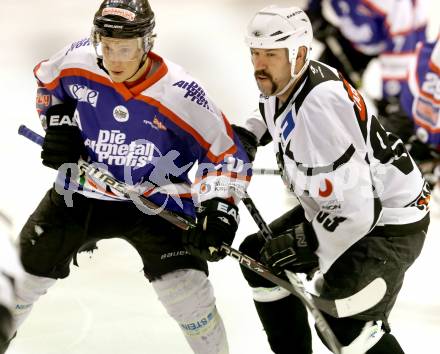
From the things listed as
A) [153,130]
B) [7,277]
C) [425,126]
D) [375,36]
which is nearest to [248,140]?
[153,130]

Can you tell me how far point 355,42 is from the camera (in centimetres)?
479

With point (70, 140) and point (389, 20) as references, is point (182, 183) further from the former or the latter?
point (389, 20)

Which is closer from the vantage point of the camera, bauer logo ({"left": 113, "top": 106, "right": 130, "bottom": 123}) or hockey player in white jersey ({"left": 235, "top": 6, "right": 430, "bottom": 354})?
hockey player in white jersey ({"left": 235, "top": 6, "right": 430, "bottom": 354})

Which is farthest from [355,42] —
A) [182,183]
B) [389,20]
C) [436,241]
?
[182,183]

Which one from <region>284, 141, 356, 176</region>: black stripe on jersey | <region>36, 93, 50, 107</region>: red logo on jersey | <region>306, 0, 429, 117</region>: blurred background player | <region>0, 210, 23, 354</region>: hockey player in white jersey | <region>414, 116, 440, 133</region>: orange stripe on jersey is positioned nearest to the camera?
<region>0, 210, 23, 354</region>: hockey player in white jersey

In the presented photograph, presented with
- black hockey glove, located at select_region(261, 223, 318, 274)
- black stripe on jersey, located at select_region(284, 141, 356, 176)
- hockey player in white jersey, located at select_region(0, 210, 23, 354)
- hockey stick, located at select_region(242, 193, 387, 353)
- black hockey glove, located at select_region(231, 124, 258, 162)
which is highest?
hockey player in white jersey, located at select_region(0, 210, 23, 354)

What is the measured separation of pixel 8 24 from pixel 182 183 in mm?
3718

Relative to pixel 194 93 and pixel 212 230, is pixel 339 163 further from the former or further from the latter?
pixel 194 93

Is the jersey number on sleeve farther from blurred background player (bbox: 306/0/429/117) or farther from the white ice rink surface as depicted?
blurred background player (bbox: 306/0/429/117)

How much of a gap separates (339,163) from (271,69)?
320mm

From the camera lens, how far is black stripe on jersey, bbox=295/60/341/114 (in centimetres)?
238

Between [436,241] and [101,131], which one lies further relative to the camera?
[436,241]

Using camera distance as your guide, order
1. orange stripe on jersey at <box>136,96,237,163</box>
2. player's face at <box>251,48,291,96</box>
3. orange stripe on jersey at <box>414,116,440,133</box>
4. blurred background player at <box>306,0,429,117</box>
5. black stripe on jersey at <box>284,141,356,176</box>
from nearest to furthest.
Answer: black stripe on jersey at <box>284,141,356,176</box>
player's face at <box>251,48,291,96</box>
orange stripe on jersey at <box>136,96,237,163</box>
orange stripe on jersey at <box>414,116,440,133</box>
blurred background player at <box>306,0,429,117</box>

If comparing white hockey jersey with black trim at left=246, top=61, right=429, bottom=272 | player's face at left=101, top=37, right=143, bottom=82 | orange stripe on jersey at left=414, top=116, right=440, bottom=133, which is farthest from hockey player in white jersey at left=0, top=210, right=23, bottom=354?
orange stripe on jersey at left=414, top=116, right=440, bottom=133
